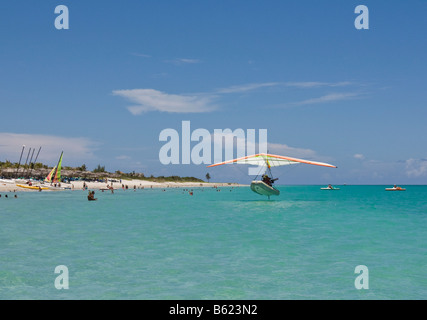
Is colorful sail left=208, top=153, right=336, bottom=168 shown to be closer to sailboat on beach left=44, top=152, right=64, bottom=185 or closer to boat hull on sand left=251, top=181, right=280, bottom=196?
boat hull on sand left=251, top=181, right=280, bottom=196

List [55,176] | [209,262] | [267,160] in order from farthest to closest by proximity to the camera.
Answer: [55,176]
[267,160]
[209,262]

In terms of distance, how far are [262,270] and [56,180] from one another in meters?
93.5

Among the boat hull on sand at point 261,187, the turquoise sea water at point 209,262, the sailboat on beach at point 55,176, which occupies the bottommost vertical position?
the turquoise sea water at point 209,262

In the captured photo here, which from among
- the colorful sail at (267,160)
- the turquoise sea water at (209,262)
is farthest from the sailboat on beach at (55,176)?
the turquoise sea water at (209,262)

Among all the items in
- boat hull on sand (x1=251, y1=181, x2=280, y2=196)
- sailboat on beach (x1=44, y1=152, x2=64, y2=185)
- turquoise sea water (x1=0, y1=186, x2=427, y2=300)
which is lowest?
turquoise sea water (x1=0, y1=186, x2=427, y2=300)

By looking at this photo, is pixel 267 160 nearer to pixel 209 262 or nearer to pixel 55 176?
pixel 209 262

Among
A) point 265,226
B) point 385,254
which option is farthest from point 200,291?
point 265,226

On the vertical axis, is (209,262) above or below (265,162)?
below

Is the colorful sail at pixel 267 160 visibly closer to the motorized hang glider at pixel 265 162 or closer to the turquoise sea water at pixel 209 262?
the motorized hang glider at pixel 265 162

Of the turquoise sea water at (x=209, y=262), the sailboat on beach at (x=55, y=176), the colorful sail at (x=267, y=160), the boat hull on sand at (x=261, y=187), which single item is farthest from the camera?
the sailboat on beach at (x=55, y=176)

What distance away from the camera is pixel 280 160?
48.3 m

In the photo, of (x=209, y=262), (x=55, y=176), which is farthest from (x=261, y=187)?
(x=55, y=176)

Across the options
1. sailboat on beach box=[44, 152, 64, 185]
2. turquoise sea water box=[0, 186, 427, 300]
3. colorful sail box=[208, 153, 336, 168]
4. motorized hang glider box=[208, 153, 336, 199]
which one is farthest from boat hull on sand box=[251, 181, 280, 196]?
sailboat on beach box=[44, 152, 64, 185]

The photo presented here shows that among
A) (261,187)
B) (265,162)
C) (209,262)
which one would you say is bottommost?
(209,262)
